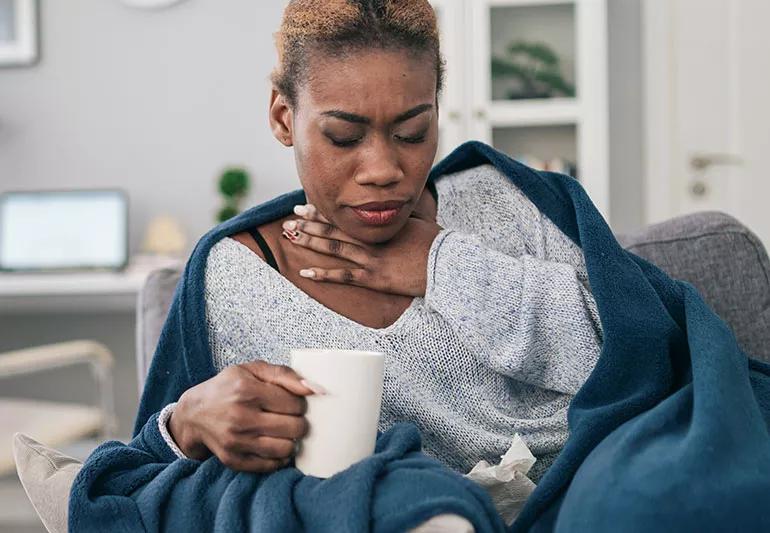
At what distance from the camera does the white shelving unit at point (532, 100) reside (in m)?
3.62

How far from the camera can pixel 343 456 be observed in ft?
2.93

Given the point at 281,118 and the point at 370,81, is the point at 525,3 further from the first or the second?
the point at 370,81

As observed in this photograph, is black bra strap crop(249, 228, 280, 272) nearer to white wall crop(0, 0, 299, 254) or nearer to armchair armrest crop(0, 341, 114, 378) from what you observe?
armchair armrest crop(0, 341, 114, 378)

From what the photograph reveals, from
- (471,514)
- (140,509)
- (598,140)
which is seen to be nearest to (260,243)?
(140,509)

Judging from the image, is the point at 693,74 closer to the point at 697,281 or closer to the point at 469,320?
the point at 697,281

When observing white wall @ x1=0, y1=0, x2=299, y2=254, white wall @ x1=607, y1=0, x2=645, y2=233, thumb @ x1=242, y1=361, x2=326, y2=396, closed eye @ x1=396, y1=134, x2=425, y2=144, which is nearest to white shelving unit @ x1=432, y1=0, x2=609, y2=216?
white wall @ x1=607, y1=0, x2=645, y2=233

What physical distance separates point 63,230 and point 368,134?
9.65 ft

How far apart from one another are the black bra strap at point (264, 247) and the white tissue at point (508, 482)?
15.2 inches

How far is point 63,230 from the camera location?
152 inches

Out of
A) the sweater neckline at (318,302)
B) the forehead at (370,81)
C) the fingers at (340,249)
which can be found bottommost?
the sweater neckline at (318,302)

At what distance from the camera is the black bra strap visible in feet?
4.30

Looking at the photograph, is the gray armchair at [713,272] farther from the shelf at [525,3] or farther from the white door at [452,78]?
the shelf at [525,3]

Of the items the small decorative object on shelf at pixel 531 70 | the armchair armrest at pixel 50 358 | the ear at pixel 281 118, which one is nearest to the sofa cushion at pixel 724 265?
the ear at pixel 281 118

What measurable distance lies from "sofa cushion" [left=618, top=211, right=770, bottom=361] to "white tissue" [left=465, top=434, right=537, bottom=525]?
529 mm
